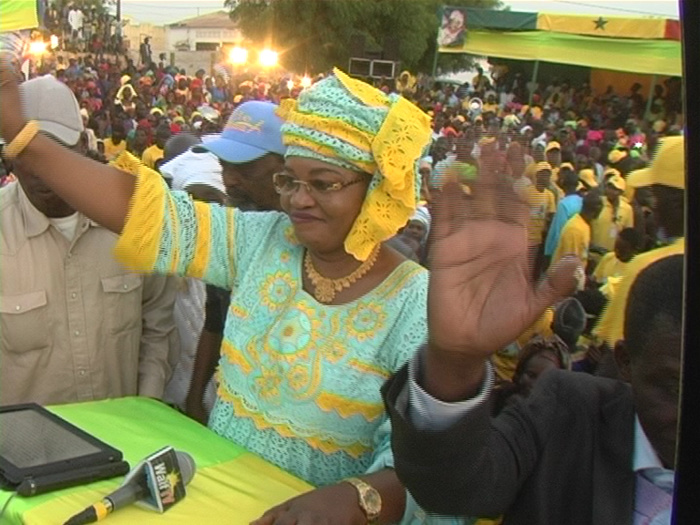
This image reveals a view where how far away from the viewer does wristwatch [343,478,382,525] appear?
4.26 feet

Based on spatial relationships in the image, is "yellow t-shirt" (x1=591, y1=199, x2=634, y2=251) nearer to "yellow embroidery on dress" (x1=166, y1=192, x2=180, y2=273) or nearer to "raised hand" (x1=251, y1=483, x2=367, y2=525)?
"raised hand" (x1=251, y1=483, x2=367, y2=525)

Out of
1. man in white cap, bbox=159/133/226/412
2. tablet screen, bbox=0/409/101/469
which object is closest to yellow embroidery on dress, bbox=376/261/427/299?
tablet screen, bbox=0/409/101/469

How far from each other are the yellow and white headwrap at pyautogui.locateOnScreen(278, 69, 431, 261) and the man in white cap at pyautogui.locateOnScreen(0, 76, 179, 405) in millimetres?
560

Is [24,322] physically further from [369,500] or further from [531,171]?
[531,171]

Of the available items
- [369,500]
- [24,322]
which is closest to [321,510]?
[369,500]

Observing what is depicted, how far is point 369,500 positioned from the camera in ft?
4.28

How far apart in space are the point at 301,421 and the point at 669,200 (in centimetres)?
78

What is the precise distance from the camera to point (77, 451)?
135 centimetres

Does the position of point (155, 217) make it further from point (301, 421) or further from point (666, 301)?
point (666, 301)

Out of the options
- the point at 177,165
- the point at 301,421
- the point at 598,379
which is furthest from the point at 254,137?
the point at 598,379

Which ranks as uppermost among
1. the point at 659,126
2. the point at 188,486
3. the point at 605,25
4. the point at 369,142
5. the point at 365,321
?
the point at 605,25

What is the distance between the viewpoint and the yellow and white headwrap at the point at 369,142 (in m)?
1.43

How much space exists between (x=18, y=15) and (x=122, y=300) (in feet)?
2.53

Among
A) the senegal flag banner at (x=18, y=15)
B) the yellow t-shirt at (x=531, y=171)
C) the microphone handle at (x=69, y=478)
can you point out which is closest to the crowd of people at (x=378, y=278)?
the yellow t-shirt at (x=531, y=171)
